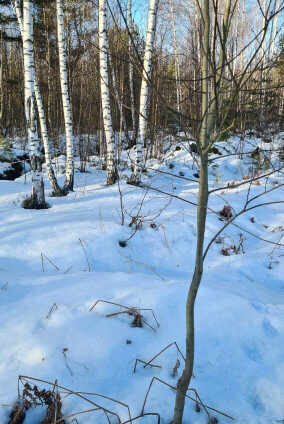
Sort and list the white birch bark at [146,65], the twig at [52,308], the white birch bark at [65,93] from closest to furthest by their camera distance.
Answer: the twig at [52,308]
the white birch bark at [65,93]
the white birch bark at [146,65]

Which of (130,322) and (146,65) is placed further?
(146,65)

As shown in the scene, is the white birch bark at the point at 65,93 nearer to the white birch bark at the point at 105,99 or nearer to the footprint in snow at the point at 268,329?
the white birch bark at the point at 105,99

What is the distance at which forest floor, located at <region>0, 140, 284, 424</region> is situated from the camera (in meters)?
1.54

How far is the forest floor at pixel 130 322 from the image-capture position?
1539 mm

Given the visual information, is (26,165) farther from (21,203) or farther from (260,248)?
(260,248)

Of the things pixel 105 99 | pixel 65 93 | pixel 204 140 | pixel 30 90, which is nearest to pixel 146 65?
pixel 105 99

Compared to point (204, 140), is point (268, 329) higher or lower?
lower

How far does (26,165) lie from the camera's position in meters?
9.84

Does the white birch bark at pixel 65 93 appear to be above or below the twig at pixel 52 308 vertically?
above

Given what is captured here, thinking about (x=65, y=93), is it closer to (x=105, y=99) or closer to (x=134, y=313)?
(x=105, y=99)

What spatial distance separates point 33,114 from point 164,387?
4332mm

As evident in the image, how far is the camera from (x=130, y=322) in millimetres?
1979

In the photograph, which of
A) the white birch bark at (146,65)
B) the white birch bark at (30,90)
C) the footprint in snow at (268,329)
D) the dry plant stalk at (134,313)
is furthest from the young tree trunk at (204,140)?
the white birch bark at (146,65)

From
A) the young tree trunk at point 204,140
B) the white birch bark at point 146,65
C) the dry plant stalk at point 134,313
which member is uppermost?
the white birch bark at point 146,65
